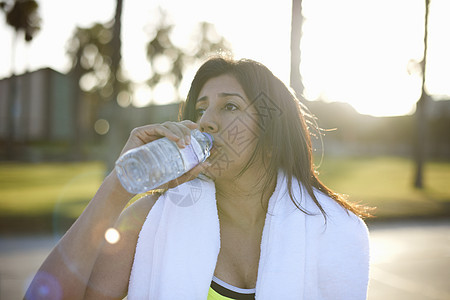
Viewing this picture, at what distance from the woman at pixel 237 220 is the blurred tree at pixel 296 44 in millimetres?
798

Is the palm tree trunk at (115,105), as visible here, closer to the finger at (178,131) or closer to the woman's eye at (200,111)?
the woman's eye at (200,111)

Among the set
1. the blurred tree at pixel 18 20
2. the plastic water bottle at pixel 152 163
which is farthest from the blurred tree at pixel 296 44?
the blurred tree at pixel 18 20

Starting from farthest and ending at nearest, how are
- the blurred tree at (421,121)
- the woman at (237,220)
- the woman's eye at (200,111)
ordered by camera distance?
the blurred tree at (421,121)
the woman's eye at (200,111)
the woman at (237,220)

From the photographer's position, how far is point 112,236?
6.69 feet

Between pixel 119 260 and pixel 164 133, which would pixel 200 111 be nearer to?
pixel 164 133

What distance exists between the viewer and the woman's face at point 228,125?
2.16m

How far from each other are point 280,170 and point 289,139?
20 cm

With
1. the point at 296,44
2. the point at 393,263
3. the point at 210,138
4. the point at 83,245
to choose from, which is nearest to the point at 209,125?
the point at 210,138

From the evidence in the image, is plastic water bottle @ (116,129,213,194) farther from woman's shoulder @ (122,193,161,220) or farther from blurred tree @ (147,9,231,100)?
blurred tree @ (147,9,231,100)

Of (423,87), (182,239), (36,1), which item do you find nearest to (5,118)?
(36,1)

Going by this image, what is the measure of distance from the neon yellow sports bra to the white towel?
0.23 ft

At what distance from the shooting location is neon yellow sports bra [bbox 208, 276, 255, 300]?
213 cm

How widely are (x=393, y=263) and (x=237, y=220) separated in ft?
17.1

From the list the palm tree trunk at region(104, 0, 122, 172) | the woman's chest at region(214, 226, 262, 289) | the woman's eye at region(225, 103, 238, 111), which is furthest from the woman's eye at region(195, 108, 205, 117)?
the palm tree trunk at region(104, 0, 122, 172)
